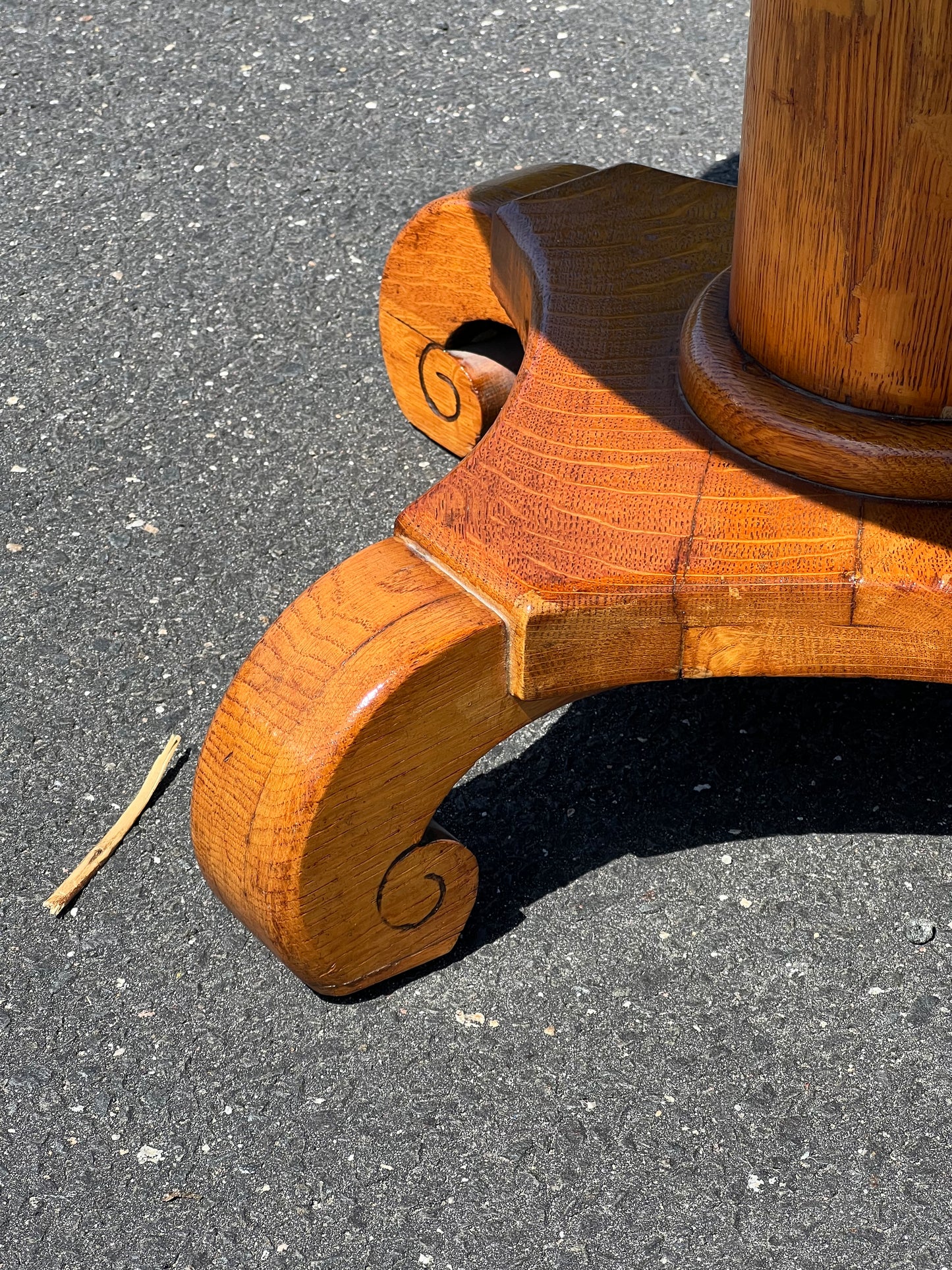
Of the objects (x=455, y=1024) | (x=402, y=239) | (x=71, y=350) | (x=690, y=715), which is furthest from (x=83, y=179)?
(x=455, y=1024)

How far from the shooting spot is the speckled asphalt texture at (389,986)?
1.27 metres

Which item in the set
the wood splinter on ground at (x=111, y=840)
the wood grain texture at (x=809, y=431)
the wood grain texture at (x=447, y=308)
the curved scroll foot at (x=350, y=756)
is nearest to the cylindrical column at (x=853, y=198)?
the wood grain texture at (x=809, y=431)

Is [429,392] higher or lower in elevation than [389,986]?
higher

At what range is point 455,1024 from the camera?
4.66ft

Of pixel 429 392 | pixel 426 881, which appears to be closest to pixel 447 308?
pixel 429 392

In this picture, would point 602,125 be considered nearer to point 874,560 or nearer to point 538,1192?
point 874,560

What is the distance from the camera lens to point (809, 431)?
4.44ft

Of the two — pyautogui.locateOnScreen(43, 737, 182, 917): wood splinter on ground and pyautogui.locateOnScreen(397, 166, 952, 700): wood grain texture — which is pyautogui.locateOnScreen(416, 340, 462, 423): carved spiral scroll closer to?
pyautogui.locateOnScreen(397, 166, 952, 700): wood grain texture

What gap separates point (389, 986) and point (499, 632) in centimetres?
42

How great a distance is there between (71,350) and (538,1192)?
1.61 m

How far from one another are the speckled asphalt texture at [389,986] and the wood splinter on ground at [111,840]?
2 centimetres

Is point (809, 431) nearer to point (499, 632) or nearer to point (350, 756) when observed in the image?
point (499, 632)

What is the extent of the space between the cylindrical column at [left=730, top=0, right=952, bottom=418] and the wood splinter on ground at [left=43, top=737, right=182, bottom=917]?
832mm

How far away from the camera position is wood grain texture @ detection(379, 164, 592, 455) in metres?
1.95
